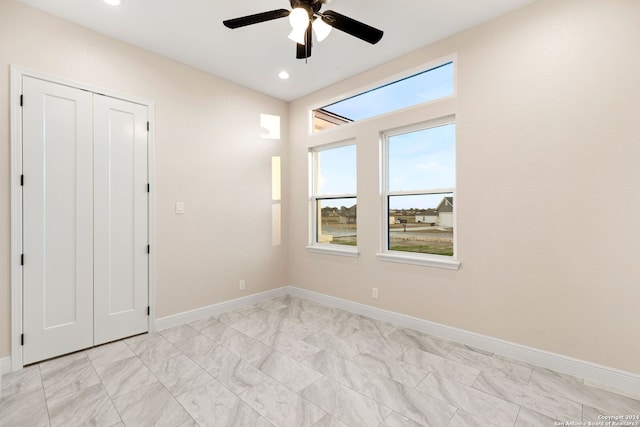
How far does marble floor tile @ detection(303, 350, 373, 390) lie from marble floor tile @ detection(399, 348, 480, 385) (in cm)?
45

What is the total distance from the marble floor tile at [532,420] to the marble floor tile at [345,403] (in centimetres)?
79

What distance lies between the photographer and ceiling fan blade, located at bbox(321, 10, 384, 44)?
201 centimetres

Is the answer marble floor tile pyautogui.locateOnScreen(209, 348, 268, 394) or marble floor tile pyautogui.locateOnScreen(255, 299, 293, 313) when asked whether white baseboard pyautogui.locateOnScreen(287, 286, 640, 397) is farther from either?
marble floor tile pyautogui.locateOnScreen(209, 348, 268, 394)

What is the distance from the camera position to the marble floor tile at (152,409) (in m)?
1.78

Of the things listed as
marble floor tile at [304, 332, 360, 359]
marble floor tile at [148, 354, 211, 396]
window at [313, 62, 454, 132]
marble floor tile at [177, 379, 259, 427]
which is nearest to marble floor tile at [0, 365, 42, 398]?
marble floor tile at [148, 354, 211, 396]

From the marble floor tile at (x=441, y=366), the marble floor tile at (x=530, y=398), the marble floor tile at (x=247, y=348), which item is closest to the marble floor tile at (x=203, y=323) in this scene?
the marble floor tile at (x=247, y=348)

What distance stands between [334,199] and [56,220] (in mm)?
3010

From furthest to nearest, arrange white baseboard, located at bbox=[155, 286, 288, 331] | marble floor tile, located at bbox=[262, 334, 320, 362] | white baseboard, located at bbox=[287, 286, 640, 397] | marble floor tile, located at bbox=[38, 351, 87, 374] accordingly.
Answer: white baseboard, located at bbox=[155, 286, 288, 331], marble floor tile, located at bbox=[262, 334, 320, 362], marble floor tile, located at bbox=[38, 351, 87, 374], white baseboard, located at bbox=[287, 286, 640, 397]

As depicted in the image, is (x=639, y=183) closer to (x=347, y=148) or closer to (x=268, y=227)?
(x=347, y=148)

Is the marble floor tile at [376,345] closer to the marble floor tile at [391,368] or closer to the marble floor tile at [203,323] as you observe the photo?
the marble floor tile at [391,368]

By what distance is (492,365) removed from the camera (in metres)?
2.42

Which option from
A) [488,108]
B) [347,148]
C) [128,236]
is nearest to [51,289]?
[128,236]

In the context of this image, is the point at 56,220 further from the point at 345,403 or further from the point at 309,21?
the point at 345,403

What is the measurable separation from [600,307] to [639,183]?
929 millimetres
